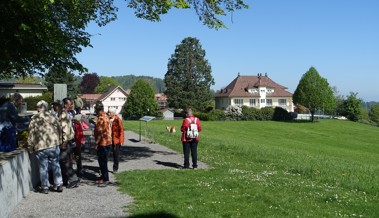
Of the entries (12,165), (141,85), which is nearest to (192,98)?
(141,85)

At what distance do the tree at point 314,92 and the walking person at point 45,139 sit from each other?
82.0 metres

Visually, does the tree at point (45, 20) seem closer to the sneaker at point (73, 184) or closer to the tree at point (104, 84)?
the sneaker at point (73, 184)

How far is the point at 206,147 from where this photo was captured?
1953 cm

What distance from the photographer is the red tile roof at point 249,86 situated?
10562 centimetres

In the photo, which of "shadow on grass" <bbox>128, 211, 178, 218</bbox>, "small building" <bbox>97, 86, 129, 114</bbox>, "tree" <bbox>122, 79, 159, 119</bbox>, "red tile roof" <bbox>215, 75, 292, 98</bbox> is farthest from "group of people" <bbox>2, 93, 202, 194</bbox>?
"small building" <bbox>97, 86, 129, 114</bbox>

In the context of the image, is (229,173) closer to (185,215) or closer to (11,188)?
(185,215)

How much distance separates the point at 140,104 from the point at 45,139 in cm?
7289

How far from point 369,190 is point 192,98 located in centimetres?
7454

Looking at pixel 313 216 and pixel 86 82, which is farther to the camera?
pixel 86 82

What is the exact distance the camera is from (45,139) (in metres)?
9.02

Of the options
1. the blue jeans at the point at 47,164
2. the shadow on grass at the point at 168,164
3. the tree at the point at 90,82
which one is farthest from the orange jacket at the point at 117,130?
the tree at the point at 90,82

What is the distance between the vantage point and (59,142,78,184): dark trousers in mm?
9834

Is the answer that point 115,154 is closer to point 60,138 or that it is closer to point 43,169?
point 60,138

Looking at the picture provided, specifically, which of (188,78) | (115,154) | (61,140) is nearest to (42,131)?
(61,140)
